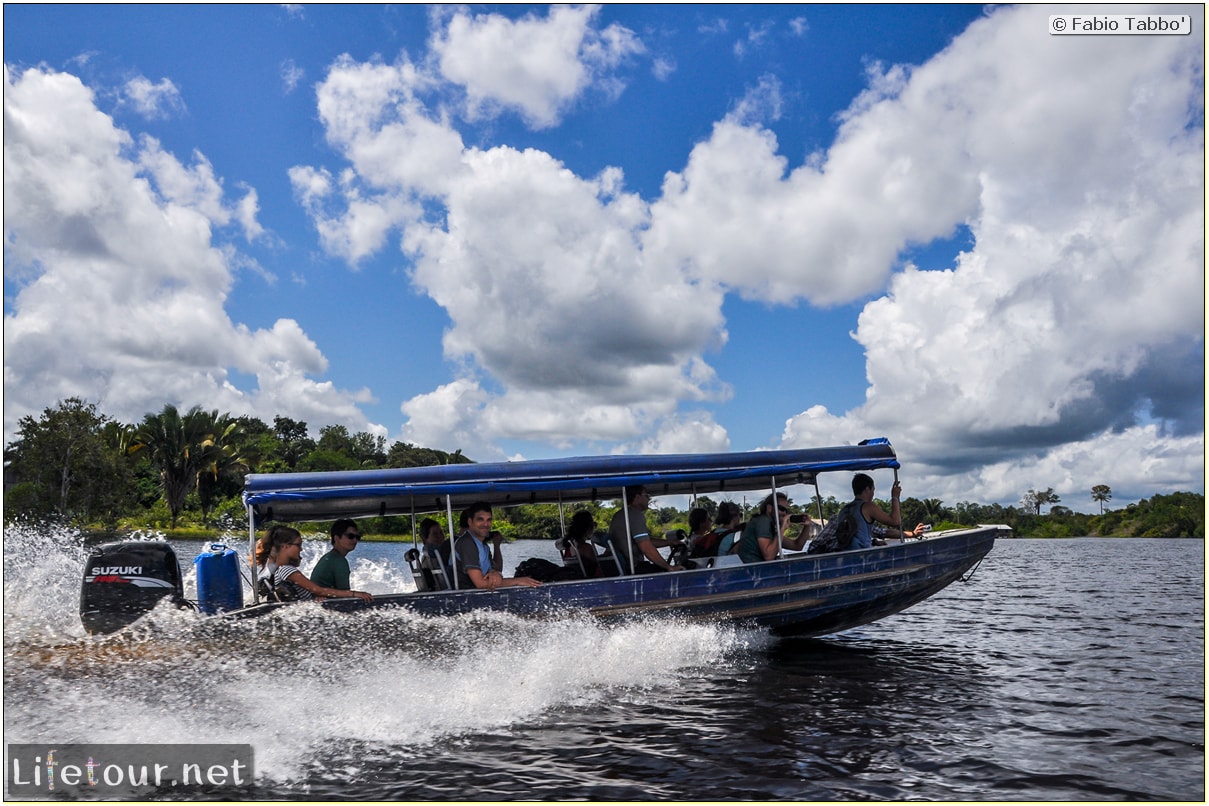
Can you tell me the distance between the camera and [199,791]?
5.48 metres

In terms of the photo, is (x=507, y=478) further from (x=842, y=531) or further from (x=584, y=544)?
(x=842, y=531)

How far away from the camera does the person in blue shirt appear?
8.23 metres

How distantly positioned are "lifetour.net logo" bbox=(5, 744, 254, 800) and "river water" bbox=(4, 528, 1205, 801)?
13 centimetres

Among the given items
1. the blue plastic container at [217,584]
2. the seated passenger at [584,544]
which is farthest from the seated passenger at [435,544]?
the blue plastic container at [217,584]

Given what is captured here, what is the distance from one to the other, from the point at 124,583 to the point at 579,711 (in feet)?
14.6

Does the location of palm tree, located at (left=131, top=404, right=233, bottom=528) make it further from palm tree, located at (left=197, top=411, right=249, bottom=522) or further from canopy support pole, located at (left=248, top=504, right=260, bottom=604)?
canopy support pole, located at (left=248, top=504, right=260, bottom=604)

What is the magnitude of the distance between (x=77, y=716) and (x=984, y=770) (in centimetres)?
709

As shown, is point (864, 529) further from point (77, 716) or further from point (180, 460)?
point (180, 460)

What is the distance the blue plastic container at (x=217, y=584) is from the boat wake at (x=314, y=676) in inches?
6.5

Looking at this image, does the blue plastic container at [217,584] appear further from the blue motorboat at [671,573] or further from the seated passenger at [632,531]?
the seated passenger at [632,531]

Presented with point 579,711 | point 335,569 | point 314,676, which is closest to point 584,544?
point 579,711

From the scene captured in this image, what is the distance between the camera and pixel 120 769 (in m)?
5.60

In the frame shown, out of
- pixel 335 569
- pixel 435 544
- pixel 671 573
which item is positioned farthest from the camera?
pixel 435 544

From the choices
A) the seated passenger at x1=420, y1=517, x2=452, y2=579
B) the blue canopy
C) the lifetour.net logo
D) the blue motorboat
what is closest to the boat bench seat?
the seated passenger at x1=420, y1=517, x2=452, y2=579
